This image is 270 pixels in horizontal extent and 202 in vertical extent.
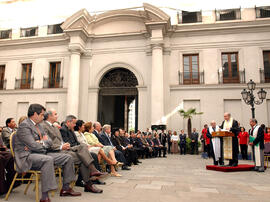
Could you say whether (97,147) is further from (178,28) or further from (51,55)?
(51,55)

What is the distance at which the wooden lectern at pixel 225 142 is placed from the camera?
7.08 m

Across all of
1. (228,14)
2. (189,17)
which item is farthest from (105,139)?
(228,14)

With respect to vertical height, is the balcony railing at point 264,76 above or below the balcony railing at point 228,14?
below

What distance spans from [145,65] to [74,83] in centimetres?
515

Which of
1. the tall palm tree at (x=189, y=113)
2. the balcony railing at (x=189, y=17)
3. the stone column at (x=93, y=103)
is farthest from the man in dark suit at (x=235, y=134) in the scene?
the balcony railing at (x=189, y=17)

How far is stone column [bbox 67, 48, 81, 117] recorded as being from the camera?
51.2ft

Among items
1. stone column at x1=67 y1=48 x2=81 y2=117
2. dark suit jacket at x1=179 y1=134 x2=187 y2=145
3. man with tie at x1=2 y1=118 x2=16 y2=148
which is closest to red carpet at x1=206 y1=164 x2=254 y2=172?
man with tie at x1=2 y1=118 x2=16 y2=148

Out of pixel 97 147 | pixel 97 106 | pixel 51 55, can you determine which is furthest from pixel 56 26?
pixel 97 147

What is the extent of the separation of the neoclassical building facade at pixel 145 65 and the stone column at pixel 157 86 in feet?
0.21

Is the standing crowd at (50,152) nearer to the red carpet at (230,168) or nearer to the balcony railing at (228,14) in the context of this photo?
the red carpet at (230,168)

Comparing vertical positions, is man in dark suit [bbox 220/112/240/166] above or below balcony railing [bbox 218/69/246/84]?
below

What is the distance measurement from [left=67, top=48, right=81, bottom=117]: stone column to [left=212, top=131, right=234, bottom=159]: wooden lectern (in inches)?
420

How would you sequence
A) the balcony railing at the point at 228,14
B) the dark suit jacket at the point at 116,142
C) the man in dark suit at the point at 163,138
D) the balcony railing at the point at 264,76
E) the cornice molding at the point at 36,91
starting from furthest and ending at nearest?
the cornice molding at the point at 36,91 → the balcony railing at the point at 228,14 → the balcony railing at the point at 264,76 → the man in dark suit at the point at 163,138 → the dark suit jacket at the point at 116,142

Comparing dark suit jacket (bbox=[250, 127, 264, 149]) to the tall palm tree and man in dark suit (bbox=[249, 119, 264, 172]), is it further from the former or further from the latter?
the tall palm tree
